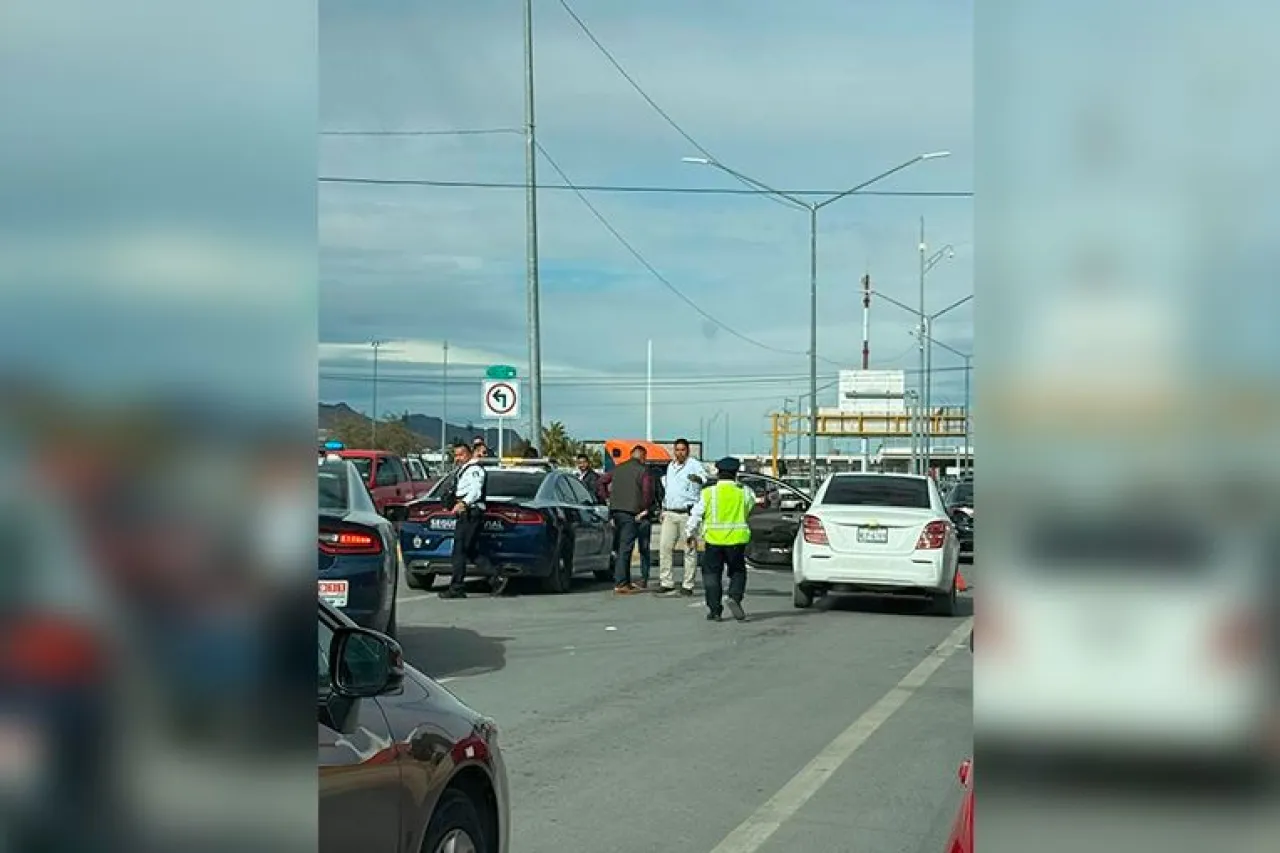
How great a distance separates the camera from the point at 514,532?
18.2m

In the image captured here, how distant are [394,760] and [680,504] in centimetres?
1482

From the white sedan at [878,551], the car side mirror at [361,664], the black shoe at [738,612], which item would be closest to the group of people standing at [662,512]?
the black shoe at [738,612]

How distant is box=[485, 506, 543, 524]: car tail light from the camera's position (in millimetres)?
18188

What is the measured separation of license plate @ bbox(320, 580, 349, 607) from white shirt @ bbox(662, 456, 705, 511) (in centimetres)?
841

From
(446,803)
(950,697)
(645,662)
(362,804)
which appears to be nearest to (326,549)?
(645,662)

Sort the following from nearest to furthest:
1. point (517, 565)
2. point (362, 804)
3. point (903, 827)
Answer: point (362, 804)
point (903, 827)
point (517, 565)
